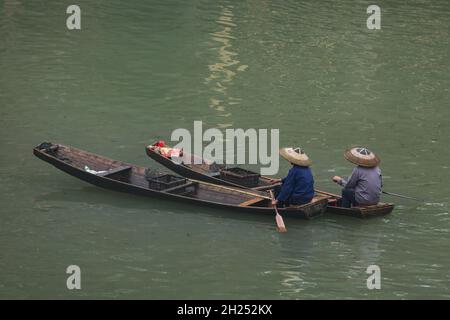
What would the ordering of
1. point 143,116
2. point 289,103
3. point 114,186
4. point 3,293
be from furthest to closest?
point 289,103
point 143,116
point 114,186
point 3,293

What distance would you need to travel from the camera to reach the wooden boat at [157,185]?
11.5 metres

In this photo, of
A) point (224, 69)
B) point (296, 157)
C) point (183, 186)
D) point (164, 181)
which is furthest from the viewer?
point (224, 69)

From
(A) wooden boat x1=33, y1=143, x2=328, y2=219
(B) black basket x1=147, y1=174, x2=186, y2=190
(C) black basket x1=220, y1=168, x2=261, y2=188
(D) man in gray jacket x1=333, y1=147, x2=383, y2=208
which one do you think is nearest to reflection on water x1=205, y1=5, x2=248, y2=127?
(C) black basket x1=220, y1=168, x2=261, y2=188

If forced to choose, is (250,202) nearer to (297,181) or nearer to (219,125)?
(297,181)

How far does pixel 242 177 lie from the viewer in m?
12.2

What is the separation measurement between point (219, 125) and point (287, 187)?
14.5 ft

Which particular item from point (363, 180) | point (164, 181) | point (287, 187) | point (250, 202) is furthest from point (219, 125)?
point (363, 180)

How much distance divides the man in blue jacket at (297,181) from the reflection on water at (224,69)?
172 inches

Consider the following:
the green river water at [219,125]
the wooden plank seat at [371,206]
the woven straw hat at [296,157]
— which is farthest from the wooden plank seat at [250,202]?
the wooden plank seat at [371,206]

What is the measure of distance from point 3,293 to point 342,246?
13.6ft

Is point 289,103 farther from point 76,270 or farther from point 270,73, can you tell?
point 76,270

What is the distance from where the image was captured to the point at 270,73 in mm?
19156

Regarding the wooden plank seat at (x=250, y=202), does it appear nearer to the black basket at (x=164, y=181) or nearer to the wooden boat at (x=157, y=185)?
the wooden boat at (x=157, y=185)
